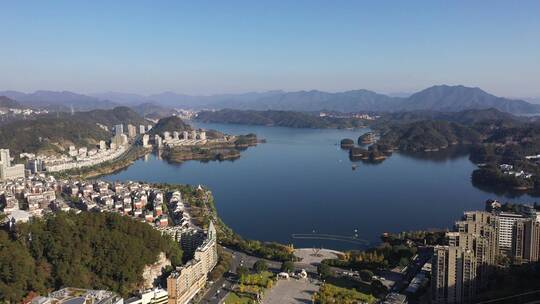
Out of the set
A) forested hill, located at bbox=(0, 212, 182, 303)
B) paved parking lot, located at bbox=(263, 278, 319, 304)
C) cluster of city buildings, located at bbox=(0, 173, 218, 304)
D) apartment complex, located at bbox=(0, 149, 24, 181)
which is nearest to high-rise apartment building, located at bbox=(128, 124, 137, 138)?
apartment complex, located at bbox=(0, 149, 24, 181)

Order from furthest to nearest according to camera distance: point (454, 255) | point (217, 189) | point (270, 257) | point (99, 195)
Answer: point (217, 189) → point (99, 195) → point (270, 257) → point (454, 255)

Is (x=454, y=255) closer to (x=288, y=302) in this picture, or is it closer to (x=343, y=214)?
(x=288, y=302)

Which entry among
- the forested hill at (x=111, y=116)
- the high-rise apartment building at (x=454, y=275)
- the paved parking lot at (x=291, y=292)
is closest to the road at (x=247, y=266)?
the paved parking lot at (x=291, y=292)

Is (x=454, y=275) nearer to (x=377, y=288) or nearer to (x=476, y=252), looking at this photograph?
(x=476, y=252)

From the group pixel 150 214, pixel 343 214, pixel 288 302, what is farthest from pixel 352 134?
pixel 288 302

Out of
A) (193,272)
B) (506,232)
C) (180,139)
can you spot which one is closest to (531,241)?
(506,232)

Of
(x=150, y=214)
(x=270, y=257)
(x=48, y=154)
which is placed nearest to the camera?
(x=270, y=257)

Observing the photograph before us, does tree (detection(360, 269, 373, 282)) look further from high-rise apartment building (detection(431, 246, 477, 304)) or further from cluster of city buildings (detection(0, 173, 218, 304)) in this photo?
cluster of city buildings (detection(0, 173, 218, 304))
